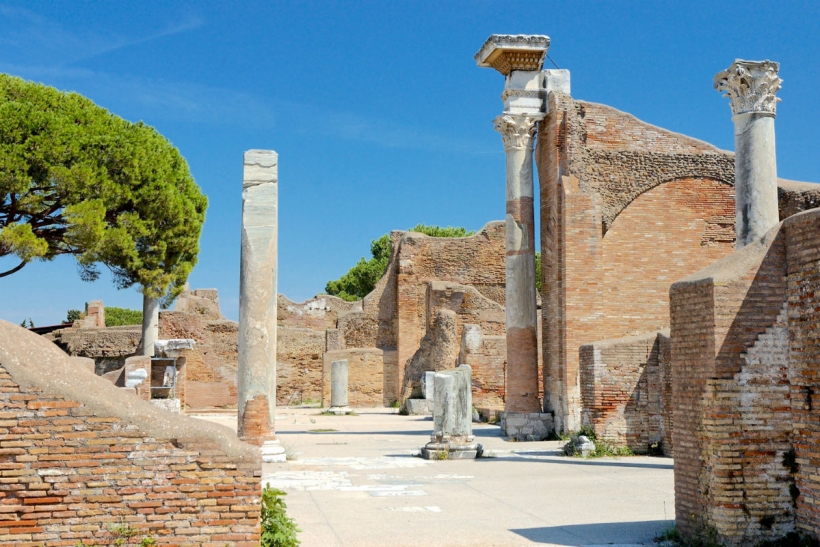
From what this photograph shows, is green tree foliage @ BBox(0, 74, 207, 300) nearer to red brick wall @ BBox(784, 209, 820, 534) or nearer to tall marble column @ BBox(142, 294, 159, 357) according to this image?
tall marble column @ BBox(142, 294, 159, 357)

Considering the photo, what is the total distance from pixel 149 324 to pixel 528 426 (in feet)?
48.5

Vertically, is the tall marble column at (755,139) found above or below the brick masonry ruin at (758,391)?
above

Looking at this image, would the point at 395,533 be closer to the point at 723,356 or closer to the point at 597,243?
the point at 723,356

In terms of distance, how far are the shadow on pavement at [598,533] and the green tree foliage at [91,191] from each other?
19281 millimetres

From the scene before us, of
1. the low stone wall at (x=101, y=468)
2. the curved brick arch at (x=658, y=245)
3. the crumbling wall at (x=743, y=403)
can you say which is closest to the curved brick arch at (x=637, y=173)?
the curved brick arch at (x=658, y=245)

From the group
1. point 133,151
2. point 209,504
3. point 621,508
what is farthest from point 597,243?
point 133,151

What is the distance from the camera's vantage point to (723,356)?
20.7 ft

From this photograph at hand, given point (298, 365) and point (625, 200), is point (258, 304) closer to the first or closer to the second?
point (625, 200)

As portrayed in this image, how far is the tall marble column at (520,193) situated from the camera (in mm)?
16859

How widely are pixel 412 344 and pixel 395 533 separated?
934 inches

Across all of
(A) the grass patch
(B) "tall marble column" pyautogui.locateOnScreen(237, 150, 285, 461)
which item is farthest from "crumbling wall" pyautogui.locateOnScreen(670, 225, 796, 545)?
(B) "tall marble column" pyautogui.locateOnScreen(237, 150, 285, 461)

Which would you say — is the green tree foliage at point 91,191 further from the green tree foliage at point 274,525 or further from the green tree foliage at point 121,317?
the green tree foliage at point 121,317

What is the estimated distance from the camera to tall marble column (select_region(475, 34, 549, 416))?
16.9m

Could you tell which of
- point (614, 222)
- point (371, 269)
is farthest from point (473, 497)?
point (371, 269)
